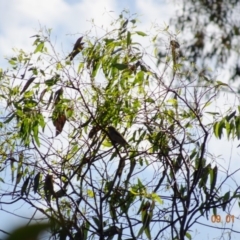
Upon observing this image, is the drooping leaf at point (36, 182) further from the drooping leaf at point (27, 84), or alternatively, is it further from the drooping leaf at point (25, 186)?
the drooping leaf at point (27, 84)

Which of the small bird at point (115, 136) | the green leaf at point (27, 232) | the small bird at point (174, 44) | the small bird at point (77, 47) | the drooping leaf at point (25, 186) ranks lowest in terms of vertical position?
the green leaf at point (27, 232)

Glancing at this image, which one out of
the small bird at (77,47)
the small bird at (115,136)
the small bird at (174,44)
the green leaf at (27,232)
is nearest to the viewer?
the green leaf at (27,232)

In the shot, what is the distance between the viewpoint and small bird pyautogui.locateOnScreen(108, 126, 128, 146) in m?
3.47

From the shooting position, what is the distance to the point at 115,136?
347cm

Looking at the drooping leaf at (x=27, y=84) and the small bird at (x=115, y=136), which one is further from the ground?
the drooping leaf at (x=27, y=84)

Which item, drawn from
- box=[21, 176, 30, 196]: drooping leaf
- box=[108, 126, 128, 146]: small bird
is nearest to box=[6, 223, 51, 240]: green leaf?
box=[108, 126, 128, 146]: small bird

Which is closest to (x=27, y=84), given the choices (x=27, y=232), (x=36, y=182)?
(x=36, y=182)

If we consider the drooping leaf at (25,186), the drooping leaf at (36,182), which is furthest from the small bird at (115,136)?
the drooping leaf at (25,186)

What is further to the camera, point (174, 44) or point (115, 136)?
point (174, 44)

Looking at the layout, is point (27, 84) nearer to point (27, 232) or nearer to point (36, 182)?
point (36, 182)

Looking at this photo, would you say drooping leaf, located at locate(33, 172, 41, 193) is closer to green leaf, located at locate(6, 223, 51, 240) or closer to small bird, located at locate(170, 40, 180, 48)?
small bird, located at locate(170, 40, 180, 48)

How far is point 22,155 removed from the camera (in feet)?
12.1

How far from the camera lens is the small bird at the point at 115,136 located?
3.47m

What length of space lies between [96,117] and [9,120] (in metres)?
0.63
